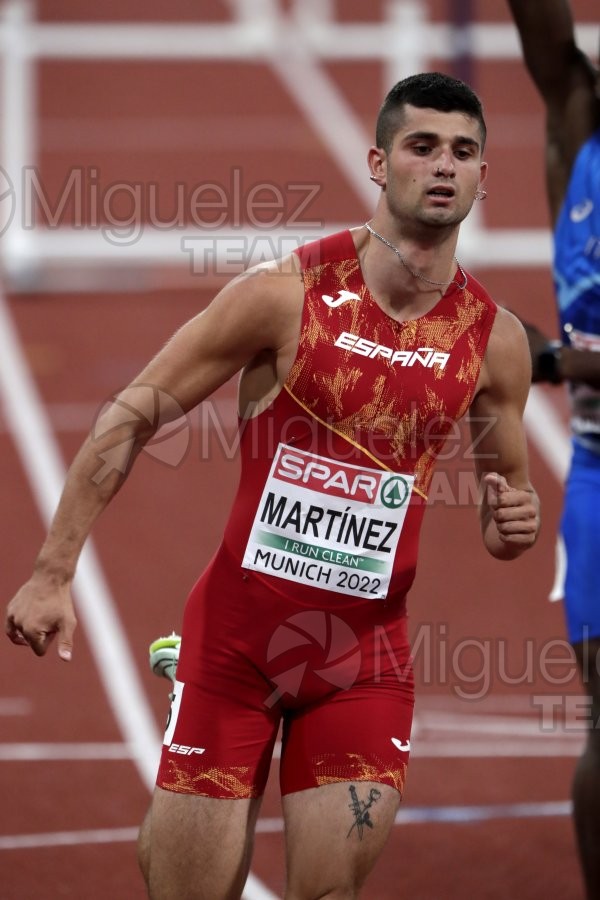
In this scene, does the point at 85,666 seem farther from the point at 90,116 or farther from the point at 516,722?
the point at 90,116

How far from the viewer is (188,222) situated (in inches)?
516

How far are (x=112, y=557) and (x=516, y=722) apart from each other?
2.57 m

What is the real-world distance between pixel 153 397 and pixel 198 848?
42.8 inches

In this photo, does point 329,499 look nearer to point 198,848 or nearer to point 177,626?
point 198,848

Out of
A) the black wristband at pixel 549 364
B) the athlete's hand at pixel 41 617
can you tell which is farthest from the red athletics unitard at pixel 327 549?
the black wristband at pixel 549 364

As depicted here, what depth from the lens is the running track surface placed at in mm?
5762

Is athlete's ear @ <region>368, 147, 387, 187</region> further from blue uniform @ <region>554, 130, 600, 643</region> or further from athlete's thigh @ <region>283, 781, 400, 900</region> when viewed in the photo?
athlete's thigh @ <region>283, 781, 400, 900</region>

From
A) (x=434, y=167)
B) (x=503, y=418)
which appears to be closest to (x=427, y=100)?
(x=434, y=167)

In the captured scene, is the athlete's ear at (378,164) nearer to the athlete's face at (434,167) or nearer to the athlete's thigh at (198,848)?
the athlete's face at (434,167)

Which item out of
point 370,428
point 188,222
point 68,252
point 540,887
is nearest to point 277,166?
point 188,222

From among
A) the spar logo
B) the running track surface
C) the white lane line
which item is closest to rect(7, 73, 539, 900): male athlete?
the spar logo

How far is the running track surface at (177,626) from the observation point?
5762 millimetres

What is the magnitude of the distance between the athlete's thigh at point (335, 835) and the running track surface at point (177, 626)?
1.64 m

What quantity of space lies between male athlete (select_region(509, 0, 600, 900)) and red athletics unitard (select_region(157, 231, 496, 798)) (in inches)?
35.4
